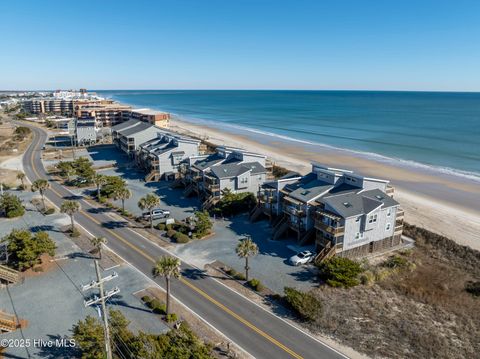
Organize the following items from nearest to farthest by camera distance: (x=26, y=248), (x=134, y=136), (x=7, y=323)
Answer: (x=7, y=323) → (x=26, y=248) → (x=134, y=136)

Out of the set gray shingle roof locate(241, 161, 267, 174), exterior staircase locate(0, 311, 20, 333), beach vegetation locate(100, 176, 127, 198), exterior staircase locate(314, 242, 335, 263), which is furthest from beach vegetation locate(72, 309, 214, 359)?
beach vegetation locate(100, 176, 127, 198)

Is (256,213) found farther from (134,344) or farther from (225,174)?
(134,344)

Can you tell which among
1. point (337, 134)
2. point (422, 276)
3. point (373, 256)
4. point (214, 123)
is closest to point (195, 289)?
point (373, 256)

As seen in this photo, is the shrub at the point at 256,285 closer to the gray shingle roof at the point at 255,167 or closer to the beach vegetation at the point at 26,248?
the beach vegetation at the point at 26,248

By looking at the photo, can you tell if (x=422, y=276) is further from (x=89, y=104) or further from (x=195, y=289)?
(x=89, y=104)

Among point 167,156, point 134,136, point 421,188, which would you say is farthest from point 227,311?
point 134,136

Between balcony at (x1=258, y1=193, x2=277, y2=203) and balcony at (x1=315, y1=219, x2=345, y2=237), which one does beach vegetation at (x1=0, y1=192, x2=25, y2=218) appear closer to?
balcony at (x1=258, y1=193, x2=277, y2=203)

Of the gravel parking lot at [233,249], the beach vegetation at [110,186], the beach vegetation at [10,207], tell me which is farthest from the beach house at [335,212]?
the beach vegetation at [10,207]
